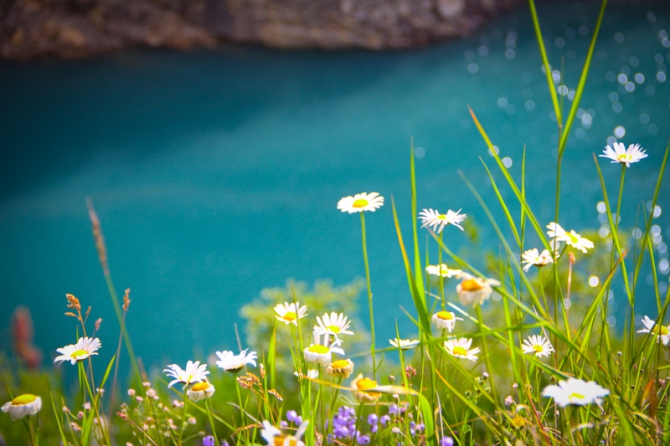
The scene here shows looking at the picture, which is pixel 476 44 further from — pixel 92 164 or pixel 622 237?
pixel 92 164

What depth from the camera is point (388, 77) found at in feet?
9.73

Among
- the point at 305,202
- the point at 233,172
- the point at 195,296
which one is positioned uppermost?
the point at 233,172

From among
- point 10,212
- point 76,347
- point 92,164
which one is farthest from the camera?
point 92,164

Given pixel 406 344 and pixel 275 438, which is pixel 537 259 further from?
pixel 275 438

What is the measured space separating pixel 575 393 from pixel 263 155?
2614 millimetres

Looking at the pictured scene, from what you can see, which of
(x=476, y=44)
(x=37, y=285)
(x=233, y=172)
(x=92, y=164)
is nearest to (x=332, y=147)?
(x=233, y=172)

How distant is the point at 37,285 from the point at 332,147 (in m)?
1.73

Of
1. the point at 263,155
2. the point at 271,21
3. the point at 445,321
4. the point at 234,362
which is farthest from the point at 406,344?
the point at 271,21

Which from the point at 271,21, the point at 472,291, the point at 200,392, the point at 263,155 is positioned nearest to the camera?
the point at 472,291

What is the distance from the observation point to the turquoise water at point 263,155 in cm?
216

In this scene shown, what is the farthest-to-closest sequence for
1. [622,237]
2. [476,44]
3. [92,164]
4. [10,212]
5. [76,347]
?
[476,44], [92,164], [10,212], [622,237], [76,347]

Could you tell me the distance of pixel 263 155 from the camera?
108 inches

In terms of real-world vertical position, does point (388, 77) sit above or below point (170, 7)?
below

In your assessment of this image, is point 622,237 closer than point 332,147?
Yes
